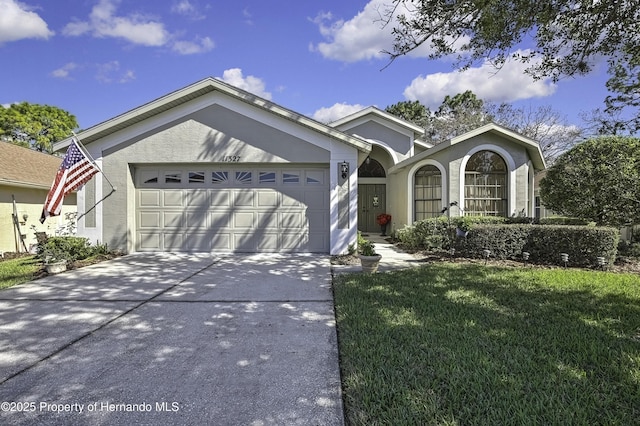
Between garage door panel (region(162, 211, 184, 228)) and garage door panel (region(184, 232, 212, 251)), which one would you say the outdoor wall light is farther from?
garage door panel (region(162, 211, 184, 228))

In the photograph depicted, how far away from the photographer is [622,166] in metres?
10.2

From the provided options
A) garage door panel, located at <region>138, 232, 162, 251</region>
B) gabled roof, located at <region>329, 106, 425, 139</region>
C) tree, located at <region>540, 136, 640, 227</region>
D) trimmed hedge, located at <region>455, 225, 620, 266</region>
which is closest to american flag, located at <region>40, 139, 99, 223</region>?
garage door panel, located at <region>138, 232, 162, 251</region>

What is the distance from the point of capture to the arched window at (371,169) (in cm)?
1631

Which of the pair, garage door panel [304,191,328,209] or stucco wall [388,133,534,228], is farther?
stucco wall [388,133,534,228]

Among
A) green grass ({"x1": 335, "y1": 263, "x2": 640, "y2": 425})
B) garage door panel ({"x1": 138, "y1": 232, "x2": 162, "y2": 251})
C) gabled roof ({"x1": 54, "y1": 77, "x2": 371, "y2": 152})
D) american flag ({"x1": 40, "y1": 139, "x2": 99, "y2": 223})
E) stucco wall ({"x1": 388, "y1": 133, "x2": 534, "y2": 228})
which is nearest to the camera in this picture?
green grass ({"x1": 335, "y1": 263, "x2": 640, "y2": 425})

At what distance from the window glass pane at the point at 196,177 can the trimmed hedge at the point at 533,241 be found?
681 cm

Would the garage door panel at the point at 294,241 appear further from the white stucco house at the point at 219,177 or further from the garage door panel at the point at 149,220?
the garage door panel at the point at 149,220

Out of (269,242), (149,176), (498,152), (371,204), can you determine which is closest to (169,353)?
(269,242)

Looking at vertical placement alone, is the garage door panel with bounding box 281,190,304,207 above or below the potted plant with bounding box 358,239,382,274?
above

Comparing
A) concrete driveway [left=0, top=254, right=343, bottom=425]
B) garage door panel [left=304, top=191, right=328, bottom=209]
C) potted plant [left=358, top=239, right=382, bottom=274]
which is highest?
garage door panel [left=304, top=191, right=328, bottom=209]

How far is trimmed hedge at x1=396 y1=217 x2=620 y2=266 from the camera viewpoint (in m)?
7.62

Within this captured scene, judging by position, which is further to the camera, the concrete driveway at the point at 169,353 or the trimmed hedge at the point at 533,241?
the trimmed hedge at the point at 533,241

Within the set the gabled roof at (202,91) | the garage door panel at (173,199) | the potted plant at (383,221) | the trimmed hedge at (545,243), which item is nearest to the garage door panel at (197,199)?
the garage door panel at (173,199)

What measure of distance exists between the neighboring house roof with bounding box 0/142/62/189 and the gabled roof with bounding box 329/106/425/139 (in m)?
11.7
